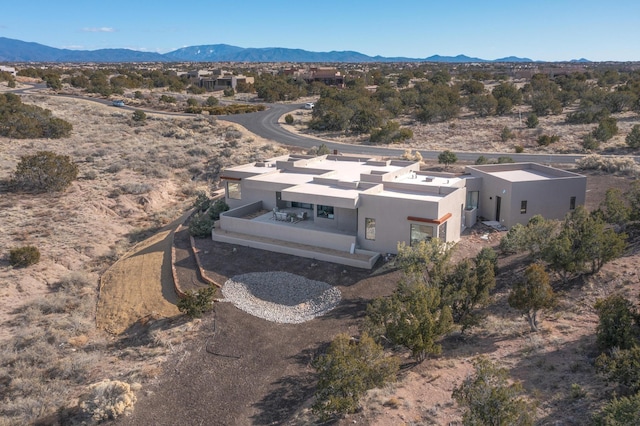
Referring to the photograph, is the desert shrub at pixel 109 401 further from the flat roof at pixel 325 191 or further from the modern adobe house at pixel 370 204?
the flat roof at pixel 325 191

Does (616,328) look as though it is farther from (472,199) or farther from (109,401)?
(472,199)

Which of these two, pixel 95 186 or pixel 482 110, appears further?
pixel 482 110

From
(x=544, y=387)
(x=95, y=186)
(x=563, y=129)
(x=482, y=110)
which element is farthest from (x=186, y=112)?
(x=544, y=387)

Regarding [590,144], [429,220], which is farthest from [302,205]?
[590,144]

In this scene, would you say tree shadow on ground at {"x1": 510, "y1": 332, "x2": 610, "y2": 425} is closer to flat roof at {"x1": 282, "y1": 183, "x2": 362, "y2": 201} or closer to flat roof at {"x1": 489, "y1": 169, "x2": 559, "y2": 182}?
flat roof at {"x1": 282, "y1": 183, "x2": 362, "y2": 201}

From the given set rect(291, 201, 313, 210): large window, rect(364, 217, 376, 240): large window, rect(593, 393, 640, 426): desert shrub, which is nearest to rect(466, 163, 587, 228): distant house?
rect(364, 217, 376, 240): large window

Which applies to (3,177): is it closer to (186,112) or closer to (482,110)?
(186,112)
